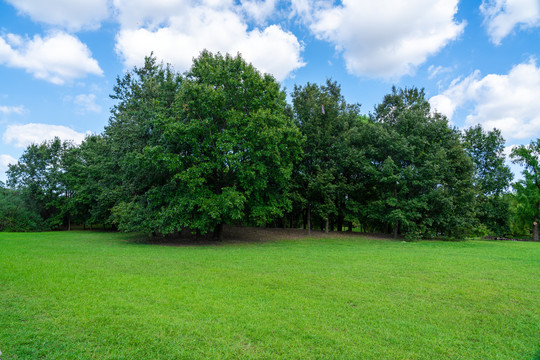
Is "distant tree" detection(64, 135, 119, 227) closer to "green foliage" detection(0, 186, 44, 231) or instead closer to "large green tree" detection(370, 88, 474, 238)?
"green foliage" detection(0, 186, 44, 231)

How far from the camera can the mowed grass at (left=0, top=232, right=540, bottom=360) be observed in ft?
13.2

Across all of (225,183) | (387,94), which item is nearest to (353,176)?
(387,94)

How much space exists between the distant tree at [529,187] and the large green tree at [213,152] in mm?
26310

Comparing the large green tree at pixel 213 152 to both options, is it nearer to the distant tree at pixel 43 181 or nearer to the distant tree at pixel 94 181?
the distant tree at pixel 94 181

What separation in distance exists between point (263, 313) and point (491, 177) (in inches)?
1295

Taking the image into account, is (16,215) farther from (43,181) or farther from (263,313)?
(263,313)

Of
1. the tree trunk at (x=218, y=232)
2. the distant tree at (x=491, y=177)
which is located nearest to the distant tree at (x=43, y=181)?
the tree trunk at (x=218, y=232)

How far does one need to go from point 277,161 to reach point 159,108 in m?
8.30

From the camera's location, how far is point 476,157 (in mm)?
30906

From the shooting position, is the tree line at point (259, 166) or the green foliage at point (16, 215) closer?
the tree line at point (259, 166)

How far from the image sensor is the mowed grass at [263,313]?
4023 mm

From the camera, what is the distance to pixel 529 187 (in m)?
29.3

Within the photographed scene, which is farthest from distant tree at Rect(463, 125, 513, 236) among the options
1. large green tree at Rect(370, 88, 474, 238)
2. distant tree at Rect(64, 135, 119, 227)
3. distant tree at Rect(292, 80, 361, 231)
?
distant tree at Rect(64, 135, 119, 227)

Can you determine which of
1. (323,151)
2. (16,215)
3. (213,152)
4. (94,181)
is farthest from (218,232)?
(16,215)
